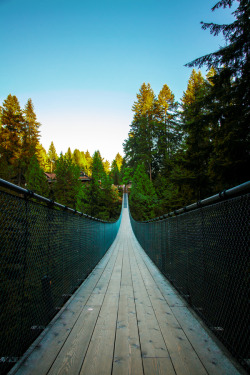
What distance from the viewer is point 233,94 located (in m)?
5.79

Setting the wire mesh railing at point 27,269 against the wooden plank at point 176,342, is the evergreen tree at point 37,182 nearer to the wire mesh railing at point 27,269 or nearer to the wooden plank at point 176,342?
the wire mesh railing at point 27,269

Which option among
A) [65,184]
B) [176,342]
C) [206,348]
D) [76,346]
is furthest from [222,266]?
[65,184]

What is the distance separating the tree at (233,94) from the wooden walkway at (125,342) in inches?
181

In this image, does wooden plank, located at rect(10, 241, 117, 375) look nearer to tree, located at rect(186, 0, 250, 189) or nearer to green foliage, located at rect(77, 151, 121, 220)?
tree, located at rect(186, 0, 250, 189)

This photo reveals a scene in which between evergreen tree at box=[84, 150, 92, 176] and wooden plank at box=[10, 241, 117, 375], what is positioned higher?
evergreen tree at box=[84, 150, 92, 176]

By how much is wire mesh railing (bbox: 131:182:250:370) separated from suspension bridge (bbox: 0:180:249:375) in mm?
10

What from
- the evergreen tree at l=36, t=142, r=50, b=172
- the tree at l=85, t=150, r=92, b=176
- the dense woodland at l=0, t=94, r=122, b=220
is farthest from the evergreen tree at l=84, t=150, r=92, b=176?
the dense woodland at l=0, t=94, r=122, b=220

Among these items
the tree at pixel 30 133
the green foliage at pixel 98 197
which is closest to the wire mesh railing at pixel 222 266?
the green foliage at pixel 98 197

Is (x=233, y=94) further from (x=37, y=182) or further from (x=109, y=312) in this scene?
(x=37, y=182)

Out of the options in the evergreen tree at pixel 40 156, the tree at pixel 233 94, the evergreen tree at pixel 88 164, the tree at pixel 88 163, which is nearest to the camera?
the tree at pixel 233 94

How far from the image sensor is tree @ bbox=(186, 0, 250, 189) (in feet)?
18.2

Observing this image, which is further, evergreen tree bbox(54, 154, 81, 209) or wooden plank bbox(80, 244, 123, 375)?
evergreen tree bbox(54, 154, 81, 209)

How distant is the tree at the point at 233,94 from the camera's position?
5555 millimetres

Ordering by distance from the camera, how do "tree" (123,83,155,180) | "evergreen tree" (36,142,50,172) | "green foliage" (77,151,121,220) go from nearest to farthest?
"green foliage" (77,151,121,220) → "tree" (123,83,155,180) → "evergreen tree" (36,142,50,172)
